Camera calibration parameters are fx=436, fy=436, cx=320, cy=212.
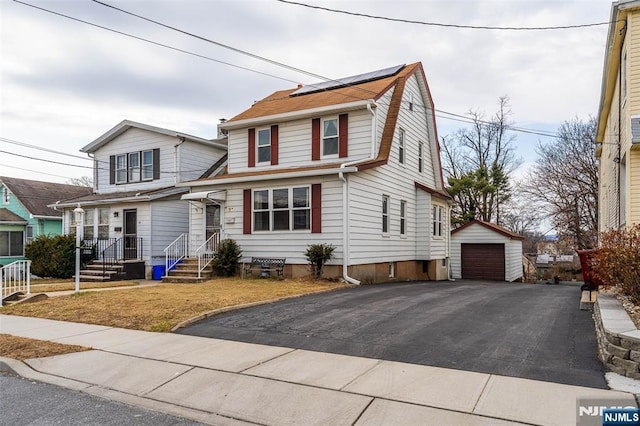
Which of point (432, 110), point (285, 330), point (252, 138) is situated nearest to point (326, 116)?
point (252, 138)

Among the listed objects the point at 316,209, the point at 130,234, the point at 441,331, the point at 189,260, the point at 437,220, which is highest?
the point at 316,209

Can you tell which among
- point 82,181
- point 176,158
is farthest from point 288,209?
point 82,181

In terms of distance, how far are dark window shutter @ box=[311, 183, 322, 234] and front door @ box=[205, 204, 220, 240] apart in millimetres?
4324

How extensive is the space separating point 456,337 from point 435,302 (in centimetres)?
328

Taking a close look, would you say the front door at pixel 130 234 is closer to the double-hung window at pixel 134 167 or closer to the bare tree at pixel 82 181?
the double-hung window at pixel 134 167

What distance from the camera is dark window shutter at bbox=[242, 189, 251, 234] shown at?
1552cm

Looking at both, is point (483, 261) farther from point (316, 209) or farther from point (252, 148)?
point (252, 148)

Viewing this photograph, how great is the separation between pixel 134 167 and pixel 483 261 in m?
18.7

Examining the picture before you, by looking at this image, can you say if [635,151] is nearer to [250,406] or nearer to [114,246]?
[250,406]

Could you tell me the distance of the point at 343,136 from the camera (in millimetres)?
15297

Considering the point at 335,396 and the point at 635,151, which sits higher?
the point at 635,151

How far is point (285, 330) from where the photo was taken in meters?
7.30

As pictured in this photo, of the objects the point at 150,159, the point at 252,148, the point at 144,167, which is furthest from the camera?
the point at 144,167

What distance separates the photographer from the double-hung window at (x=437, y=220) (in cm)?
2009
